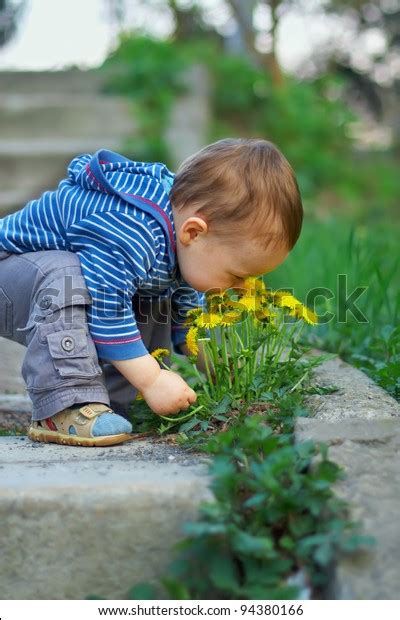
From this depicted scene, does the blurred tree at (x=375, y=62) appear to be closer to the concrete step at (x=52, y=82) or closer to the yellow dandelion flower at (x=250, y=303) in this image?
the concrete step at (x=52, y=82)

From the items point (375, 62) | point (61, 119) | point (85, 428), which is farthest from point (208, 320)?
point (375, 62)

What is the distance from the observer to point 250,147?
1.87m

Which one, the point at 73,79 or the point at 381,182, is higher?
the point at 73,79

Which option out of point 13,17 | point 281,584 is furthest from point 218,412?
point 13,17

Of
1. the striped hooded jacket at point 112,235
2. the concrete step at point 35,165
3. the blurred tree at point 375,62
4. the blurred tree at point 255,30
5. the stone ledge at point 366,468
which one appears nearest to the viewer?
the stone ledge at point 366,468

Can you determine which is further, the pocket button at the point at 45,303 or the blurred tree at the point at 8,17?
the blurred tree at the point at 8,17

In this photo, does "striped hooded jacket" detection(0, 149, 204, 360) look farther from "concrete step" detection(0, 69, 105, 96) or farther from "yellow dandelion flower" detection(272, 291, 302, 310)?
"concrete step" detection(0, 69, 105, 96)

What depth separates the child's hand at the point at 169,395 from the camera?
1.77 metres

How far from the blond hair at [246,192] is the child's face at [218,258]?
0.03 metres

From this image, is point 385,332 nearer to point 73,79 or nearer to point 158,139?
point 158,139

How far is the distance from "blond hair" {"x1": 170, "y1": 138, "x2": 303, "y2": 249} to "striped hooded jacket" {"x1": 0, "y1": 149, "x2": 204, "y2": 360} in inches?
4.4

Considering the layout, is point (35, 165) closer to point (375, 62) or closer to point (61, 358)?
point (61, 358)

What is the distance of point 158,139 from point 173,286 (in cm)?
284

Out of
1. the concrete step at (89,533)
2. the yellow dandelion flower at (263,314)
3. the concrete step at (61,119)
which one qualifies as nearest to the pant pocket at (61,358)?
the yellow dandelion flower at (263,314)
